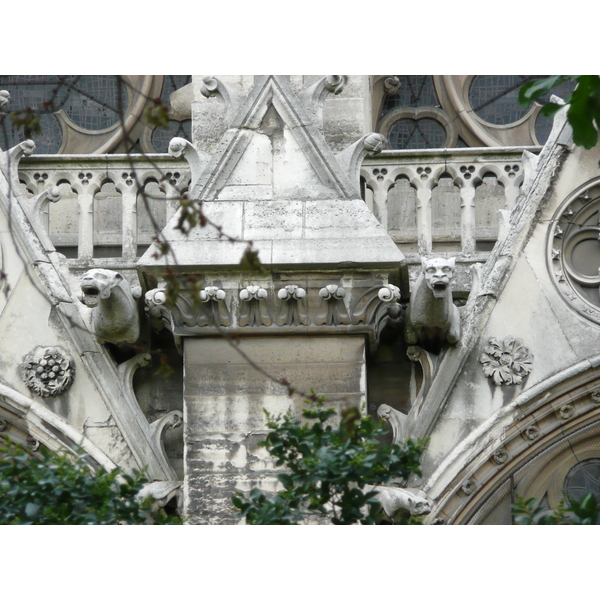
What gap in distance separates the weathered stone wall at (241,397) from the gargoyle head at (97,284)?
1.99 feet

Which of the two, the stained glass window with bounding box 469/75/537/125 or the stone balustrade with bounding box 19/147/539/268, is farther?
the stained glass window with bounding box 469/75/537/125

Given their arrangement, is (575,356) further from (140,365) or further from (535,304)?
(140,365)

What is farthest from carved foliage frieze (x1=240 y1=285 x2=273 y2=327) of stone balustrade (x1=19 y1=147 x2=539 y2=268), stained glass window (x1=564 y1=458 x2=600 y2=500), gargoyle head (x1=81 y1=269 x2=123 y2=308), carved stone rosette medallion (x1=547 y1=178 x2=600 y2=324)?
stained glass window (x1=564 y1=458 x2=600 y2=500)

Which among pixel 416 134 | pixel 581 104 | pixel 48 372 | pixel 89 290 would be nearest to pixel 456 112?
pixel 416 134

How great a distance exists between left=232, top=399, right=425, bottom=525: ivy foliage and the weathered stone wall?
122 centimetres

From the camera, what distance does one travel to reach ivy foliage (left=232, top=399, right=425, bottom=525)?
8883 millimetres

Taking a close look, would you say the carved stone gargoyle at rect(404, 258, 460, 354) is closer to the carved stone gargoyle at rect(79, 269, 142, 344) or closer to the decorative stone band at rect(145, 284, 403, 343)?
the decorative stone band at rect(145, 284, 403, 343)

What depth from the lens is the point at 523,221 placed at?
11484 mm

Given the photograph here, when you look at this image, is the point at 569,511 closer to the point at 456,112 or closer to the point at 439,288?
the point at 439,288

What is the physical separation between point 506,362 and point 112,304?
2503 millimetres

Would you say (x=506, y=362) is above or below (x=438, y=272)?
below

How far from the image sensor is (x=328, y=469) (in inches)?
349

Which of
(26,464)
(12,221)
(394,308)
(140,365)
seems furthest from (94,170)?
(26,464)

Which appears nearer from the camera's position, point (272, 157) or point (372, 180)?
point (272, 157)
